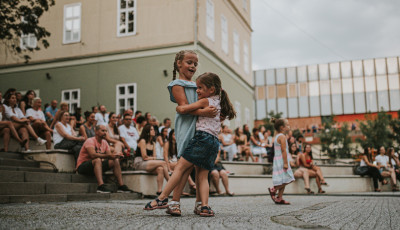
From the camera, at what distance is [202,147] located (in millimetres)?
4609

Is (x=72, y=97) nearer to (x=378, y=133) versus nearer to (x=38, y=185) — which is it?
(x=38, y=185)

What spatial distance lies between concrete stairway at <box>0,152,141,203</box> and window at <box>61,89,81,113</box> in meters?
11.4

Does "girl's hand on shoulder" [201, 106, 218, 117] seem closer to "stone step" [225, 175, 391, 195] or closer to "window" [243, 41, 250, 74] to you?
"stone step" [225, 175, 391, 195]

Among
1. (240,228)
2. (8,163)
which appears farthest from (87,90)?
(240,228)

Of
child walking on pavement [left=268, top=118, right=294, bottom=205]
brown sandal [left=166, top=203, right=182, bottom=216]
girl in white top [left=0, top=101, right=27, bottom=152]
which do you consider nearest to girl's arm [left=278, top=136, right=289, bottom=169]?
child walking on pavement [left=268, top=118, right=294, bottom=205]

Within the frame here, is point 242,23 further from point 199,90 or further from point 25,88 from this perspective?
point 199,90

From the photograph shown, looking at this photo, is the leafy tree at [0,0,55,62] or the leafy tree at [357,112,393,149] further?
the leafy tree at [357,112,393,149]

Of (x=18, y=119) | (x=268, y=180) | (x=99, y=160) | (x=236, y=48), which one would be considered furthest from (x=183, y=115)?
(x=236, y=48)

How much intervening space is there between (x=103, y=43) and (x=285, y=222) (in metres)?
18.6

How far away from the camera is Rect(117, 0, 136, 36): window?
2072 centimetres

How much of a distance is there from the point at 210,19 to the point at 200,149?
17.6 metres

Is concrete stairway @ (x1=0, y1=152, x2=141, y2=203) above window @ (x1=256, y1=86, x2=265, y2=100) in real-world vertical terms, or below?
below

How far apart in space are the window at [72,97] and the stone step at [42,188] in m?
12.4

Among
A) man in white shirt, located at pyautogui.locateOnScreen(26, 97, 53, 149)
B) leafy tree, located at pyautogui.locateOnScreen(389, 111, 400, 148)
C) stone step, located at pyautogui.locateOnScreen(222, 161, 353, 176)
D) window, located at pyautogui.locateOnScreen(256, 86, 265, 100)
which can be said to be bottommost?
stone step, located at pyautogui.locateOnScreen(222, 161, 353, 176)
